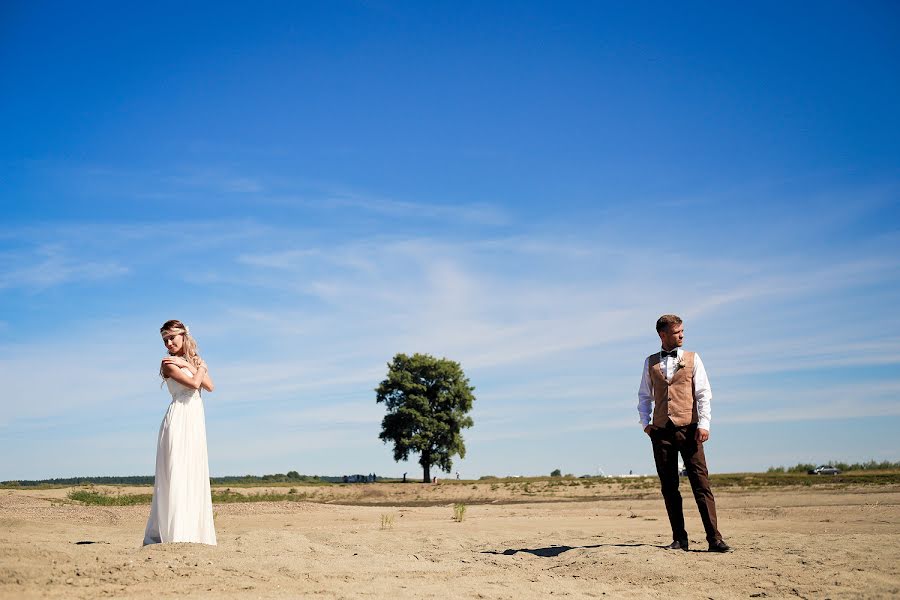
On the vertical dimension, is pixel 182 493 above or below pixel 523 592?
above

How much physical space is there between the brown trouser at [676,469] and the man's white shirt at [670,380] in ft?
0.56

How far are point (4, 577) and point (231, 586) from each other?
73.0 inches

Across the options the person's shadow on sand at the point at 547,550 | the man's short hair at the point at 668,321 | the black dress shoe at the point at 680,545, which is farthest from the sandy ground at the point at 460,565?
the man's short hair at the point at 668,321

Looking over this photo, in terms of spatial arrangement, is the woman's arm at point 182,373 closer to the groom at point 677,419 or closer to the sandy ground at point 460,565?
the sandy ground at point 460,565

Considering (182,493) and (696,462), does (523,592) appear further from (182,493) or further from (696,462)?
(182,493)

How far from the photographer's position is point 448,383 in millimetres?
56250

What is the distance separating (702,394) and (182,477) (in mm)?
6147

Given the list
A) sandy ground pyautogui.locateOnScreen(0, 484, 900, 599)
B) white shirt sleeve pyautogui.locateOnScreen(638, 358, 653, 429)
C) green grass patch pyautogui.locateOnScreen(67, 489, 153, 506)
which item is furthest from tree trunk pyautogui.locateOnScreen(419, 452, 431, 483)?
white shirt sleeve pyautogui.locateOnScreen(638, 358, 653, 429)

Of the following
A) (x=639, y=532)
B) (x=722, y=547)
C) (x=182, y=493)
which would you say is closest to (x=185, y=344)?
(x=182, y=493)

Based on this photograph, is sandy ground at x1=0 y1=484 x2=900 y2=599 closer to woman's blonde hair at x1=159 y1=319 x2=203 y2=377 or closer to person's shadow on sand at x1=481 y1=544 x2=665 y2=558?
person's shadow on sand at x1=481 y1=544 x2=665 y2=558

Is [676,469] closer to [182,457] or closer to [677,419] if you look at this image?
[677,419]

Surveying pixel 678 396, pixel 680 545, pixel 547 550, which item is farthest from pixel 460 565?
pixel 678 396

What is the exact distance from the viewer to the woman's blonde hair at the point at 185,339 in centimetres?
906

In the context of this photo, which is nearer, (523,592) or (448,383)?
(523,592)
